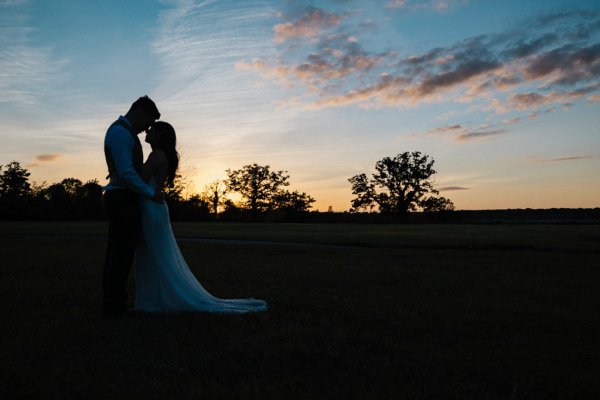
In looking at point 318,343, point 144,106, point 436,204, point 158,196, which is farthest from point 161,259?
point 436,204

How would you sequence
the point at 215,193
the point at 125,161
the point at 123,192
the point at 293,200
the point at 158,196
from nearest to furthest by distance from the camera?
the point at 125,161
the point at 123,192
the point at 158,196
the point at 293,200
the point at 215,193

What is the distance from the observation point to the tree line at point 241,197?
2911 inches

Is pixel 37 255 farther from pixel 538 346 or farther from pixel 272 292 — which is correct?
pixel 538 346

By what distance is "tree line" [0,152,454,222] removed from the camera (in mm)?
73938

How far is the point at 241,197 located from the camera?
101 metres

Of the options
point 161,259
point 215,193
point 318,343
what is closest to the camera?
point 318,343

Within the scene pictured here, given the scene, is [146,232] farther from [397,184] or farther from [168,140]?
[397,184]

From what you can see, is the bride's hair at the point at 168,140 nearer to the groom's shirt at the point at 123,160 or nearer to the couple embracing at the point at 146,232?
the couple embracing at the point at 146,232

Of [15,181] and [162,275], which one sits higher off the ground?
[15,181]

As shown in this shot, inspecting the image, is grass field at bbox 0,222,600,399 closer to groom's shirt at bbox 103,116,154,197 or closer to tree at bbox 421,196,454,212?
groom's shirt at bbox 103,116,154,197

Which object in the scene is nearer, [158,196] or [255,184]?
[158,196]

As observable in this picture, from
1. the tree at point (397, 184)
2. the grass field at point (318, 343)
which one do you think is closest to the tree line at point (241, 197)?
the tree at point (397, 184)

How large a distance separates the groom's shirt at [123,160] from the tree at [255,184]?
3653 inches

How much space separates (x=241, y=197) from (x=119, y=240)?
313 feet
